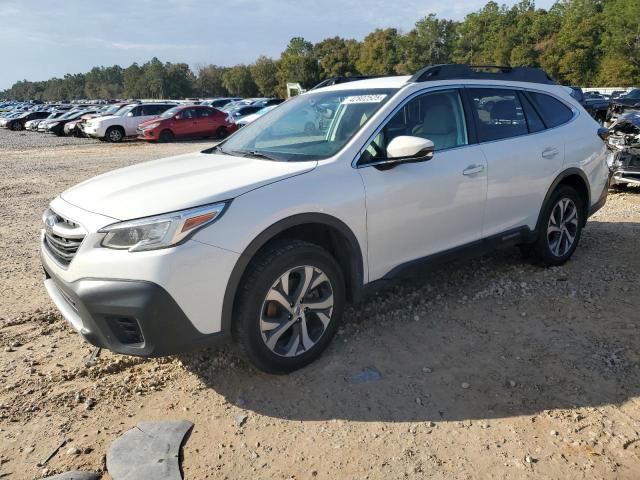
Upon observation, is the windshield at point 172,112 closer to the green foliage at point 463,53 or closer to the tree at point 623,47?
the green foliage at point 463,53

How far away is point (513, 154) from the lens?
418cm

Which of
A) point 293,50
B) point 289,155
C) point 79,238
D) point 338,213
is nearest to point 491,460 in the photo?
point 338,213

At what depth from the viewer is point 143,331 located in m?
2.61

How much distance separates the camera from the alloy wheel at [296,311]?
2.98 metres

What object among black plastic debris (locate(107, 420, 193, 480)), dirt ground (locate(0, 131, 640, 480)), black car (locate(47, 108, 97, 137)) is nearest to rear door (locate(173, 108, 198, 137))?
black car (locate(47, 108, 97, 137))

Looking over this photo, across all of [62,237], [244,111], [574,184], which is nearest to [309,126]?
[62,237]

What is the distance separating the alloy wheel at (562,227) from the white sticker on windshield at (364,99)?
2.12m

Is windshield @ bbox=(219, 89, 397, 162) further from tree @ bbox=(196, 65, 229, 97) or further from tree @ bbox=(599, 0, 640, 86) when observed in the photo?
tree @ bbox=(196, 65, 229, 97)

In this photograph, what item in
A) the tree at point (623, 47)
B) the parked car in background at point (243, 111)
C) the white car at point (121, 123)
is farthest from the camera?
the tree at point (623, 47)

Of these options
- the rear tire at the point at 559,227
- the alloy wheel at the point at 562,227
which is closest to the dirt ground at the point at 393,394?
the rear tire at the point at 559,227

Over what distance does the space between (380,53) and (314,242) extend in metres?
96.4

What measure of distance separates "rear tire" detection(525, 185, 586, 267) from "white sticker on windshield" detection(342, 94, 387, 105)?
77.3 inches

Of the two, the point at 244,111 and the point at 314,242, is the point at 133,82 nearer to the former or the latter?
the point at 244,111

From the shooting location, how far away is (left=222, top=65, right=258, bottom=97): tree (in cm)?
10506
